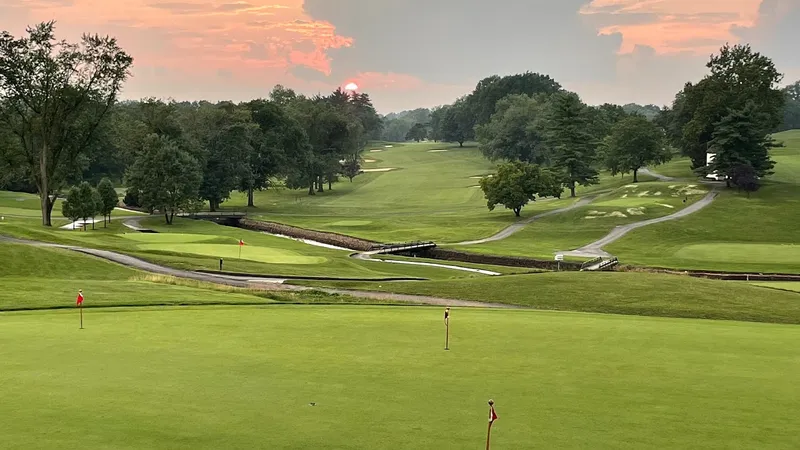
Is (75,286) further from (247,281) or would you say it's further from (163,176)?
(163,176)

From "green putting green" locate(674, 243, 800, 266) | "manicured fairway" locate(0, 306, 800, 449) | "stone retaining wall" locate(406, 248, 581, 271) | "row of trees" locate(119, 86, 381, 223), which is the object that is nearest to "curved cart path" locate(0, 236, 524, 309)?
"manicured fairway" locate(0, 306, 800, 449)

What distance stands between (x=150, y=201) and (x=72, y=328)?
66.3 m

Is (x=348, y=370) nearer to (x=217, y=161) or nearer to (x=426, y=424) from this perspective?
(x=426, y=424)

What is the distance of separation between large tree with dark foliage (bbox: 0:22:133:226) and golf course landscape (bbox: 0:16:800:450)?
9.7 inches

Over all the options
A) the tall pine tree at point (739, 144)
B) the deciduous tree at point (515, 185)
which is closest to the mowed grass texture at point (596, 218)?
the deciduous tree at point (515, 185)

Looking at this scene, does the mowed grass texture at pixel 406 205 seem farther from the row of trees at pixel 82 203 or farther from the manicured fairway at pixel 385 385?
the manicured fairway at pixel 385 385

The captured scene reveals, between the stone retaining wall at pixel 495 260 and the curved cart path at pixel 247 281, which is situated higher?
the curved cart path at pixel 247 281

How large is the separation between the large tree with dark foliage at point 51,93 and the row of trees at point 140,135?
0.30 feet

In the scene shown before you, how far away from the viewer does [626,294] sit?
30.4 metres

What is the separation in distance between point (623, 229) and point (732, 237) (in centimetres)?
1048

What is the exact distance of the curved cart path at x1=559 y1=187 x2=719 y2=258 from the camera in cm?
5897

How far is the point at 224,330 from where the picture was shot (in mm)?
16359

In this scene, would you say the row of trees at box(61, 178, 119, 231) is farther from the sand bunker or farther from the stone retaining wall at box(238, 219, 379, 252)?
the sand bunker

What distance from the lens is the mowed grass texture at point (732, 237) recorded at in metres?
52.0
